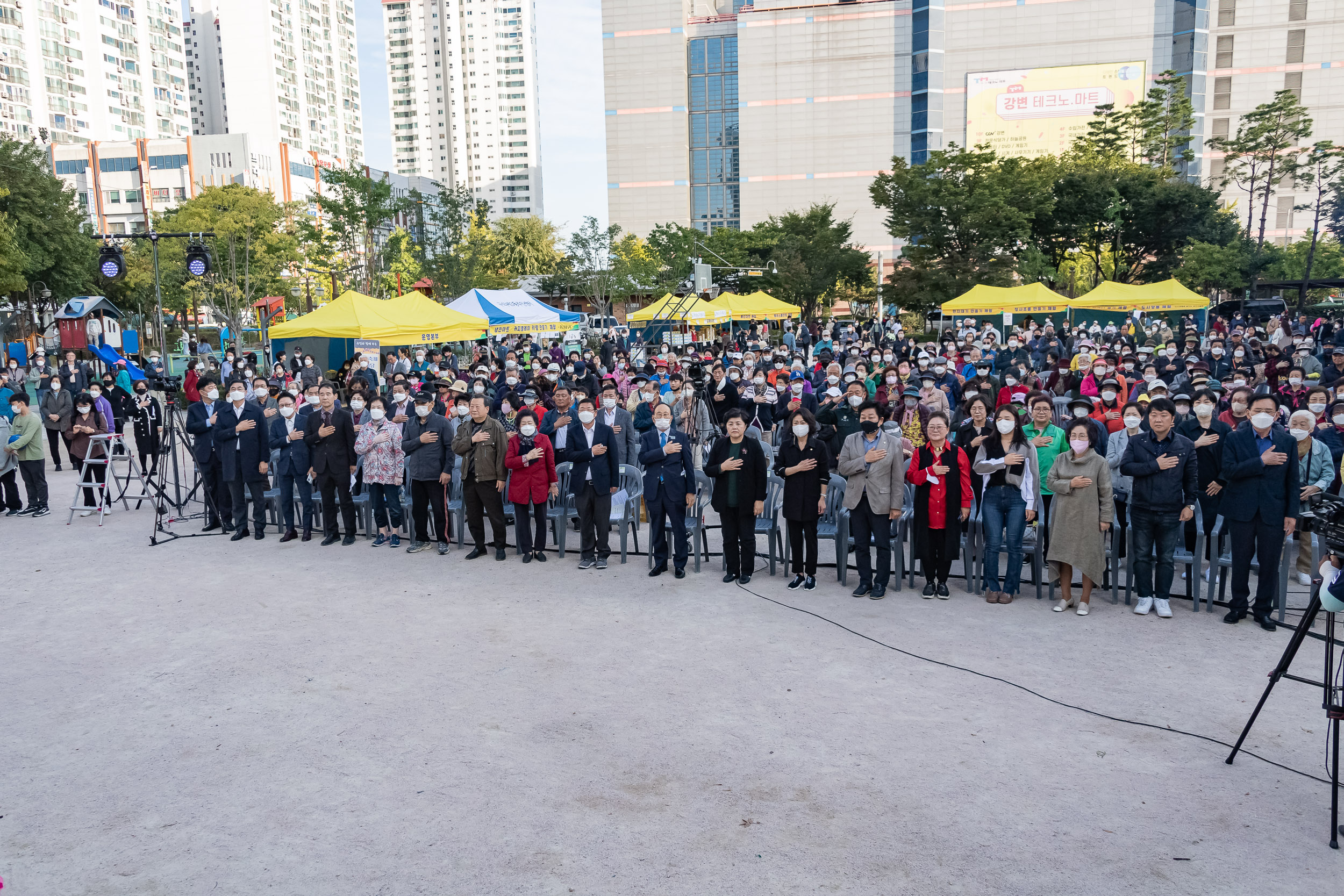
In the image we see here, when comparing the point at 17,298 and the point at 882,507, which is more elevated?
the point at 17,298

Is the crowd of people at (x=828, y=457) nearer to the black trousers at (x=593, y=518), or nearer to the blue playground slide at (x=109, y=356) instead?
the black trousers at (x=593, y=518)

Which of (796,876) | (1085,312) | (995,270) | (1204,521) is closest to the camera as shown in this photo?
(796,876)

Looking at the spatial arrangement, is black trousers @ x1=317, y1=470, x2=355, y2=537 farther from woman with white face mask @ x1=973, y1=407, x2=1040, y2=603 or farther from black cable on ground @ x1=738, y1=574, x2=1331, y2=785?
woman with white face mask @ x1=973, y1=407, x2=1040, y2=603

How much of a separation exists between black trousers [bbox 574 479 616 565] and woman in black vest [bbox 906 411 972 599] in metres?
3.21

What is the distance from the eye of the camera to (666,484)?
28.7 feet

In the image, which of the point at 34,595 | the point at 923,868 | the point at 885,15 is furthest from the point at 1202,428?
the point at 885,15

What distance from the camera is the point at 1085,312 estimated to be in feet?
119

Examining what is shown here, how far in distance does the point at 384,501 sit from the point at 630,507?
2.97m

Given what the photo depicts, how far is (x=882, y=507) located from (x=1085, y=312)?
32714 mm

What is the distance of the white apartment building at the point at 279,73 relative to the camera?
125625mm

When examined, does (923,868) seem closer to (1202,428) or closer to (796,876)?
(796,876)

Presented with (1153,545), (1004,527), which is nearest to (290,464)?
(1004,527)

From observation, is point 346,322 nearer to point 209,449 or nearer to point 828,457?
point 209,449

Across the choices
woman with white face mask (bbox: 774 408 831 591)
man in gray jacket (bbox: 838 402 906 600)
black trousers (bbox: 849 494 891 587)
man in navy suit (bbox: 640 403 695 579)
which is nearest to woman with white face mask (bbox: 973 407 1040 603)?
man in gray jacket (bbox: 838 402 906 600)
